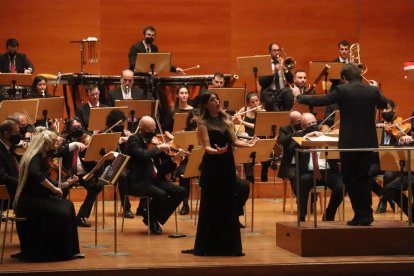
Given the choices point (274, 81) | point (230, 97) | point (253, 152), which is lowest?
point (253, 152)

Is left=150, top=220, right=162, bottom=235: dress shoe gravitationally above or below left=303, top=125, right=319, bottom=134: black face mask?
below

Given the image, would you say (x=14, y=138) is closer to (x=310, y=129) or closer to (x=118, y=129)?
(x=118, y=129)

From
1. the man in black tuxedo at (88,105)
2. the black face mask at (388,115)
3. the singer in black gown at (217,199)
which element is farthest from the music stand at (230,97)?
the singer in black gown at (217,199)

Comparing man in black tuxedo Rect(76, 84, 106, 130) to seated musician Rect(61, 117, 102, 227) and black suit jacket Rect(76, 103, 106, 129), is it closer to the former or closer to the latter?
black suit jacket Rect(76, 103, 106, 129)

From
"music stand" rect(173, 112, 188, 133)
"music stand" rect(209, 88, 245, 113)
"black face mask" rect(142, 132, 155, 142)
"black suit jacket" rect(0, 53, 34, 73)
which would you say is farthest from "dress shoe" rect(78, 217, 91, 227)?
"black suit jacket" rect(0, 53, 34, 73)

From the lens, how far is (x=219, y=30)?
12664 millimetres

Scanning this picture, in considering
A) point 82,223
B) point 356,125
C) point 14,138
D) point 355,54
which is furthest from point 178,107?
point 356,125

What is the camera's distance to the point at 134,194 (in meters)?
8.12

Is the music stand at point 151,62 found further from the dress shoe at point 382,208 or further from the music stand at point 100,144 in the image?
the dress shoe at point 382,208

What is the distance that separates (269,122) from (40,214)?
3.30m

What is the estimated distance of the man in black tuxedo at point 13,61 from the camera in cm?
1093

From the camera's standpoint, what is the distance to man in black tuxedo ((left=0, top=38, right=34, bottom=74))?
10.9 m

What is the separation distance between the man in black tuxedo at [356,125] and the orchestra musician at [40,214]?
2.02 m

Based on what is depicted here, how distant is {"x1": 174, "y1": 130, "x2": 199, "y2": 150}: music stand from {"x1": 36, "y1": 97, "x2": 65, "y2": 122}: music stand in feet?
4.40
